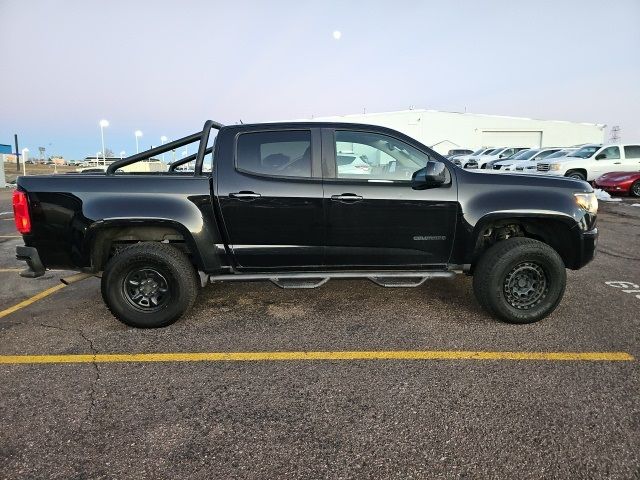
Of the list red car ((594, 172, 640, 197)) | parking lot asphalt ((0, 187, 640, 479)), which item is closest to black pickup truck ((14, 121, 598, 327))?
parking lot asphalt ((0, 187, 640, 479))

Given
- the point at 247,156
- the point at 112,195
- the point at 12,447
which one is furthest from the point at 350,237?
the point at 12,447

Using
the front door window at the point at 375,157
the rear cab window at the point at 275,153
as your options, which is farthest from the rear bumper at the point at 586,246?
the rear cab window at the point at 275,153

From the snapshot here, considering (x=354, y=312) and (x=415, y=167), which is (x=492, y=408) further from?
(x=415, y=167)

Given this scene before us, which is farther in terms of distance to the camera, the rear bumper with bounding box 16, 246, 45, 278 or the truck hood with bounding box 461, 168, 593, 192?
the truck hood with bounding box 461, 168, 593, 192

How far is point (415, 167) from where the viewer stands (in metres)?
3.89

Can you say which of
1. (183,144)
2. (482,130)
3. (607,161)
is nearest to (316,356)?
(183,144)

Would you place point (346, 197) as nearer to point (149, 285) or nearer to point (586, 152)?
point (149, 285)

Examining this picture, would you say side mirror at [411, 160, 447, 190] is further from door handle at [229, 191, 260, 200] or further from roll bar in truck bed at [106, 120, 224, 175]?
roll bar in truck bed at [106, 120, 224, 175]

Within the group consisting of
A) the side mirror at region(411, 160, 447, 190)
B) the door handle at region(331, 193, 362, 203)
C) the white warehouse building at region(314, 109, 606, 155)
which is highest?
the white warehouse building at region(314, 109, 606, 155)

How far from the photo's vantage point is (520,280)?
3.88m

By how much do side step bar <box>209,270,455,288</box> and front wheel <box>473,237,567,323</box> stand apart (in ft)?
1.14

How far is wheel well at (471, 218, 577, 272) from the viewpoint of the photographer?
3.90m

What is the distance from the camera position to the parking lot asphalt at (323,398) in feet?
7.02

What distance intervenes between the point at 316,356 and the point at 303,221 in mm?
1193
